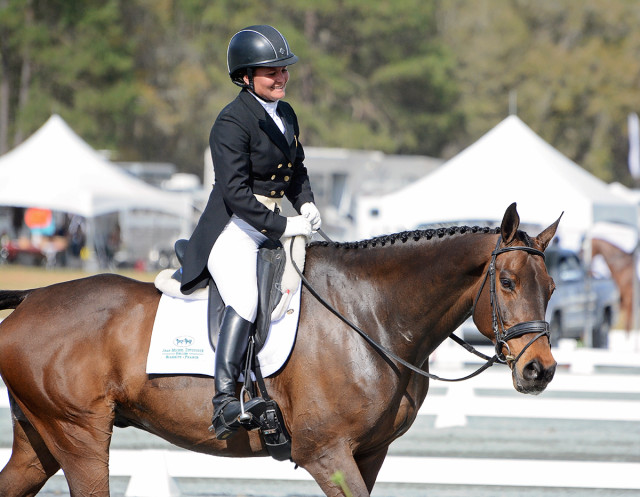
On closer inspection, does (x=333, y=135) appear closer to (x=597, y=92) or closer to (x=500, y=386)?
(x=597, y=92)

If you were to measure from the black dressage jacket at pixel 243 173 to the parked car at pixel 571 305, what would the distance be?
1115cm

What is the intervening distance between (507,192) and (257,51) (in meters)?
11.1

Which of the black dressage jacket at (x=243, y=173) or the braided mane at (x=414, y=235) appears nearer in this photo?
the black dressage jacket at (x=243, y=173)

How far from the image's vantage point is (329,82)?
56.5 metres

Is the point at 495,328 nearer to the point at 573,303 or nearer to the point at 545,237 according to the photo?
the point at 545,237

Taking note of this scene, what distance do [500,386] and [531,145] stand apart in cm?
749

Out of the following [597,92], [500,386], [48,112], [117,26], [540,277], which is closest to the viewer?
[540,277]

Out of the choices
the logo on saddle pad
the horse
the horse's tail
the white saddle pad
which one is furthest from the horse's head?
the horse

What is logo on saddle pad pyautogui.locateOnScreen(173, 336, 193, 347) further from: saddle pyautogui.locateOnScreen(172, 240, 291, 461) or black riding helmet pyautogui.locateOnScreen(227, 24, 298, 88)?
black riding helmet pyautogui.locateOnScreen(227, 24, 298, 88)

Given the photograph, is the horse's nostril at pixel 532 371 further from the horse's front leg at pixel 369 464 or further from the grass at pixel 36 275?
the grass at pixel 36 275

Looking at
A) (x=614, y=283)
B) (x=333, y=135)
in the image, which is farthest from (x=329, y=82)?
(x=614, y=283)

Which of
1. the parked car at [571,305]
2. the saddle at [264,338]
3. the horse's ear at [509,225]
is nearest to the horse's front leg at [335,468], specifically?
the saddle at [264,338]

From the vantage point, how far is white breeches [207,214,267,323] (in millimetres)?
4906

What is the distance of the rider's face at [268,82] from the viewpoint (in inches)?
201
